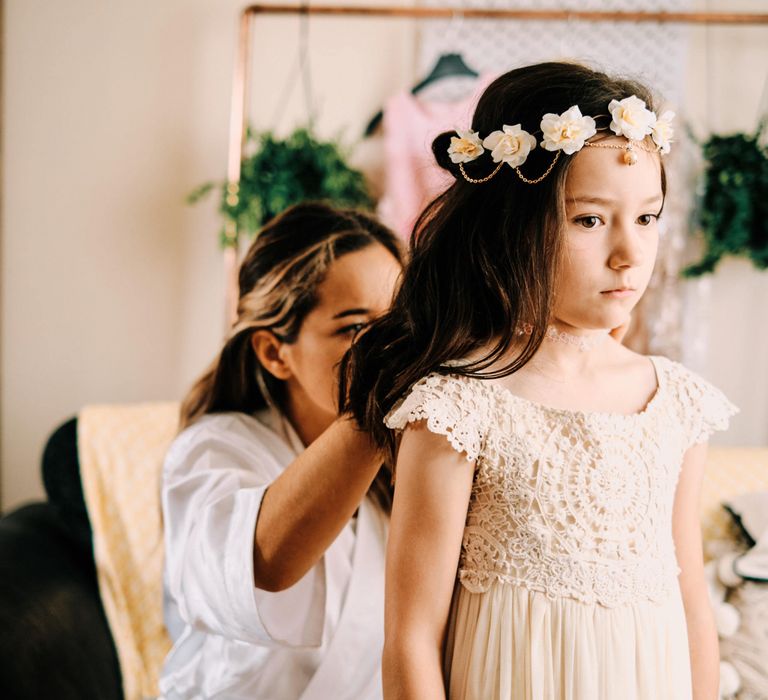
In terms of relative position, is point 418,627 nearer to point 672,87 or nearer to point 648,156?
point 648,156

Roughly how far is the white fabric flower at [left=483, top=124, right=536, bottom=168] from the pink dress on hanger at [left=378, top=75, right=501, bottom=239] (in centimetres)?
153

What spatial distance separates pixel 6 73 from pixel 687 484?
2.55 metres

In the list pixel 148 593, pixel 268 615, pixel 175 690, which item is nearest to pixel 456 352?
pixel 268 615

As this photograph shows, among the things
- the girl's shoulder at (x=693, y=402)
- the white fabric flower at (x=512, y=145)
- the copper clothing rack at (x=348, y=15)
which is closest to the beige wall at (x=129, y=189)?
the copper clothing rack at (x=348, y=15)

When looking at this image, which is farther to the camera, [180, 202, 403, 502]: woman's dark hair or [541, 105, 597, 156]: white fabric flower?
[180, 202, 403, 502]: woman's dark hair

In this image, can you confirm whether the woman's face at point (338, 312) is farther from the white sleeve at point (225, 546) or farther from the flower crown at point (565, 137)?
the flower crown at point (565, 137)

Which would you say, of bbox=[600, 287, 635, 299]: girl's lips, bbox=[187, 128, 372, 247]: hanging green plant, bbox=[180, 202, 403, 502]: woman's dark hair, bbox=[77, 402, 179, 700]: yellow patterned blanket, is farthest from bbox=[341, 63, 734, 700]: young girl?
bbox=[187, 128, 372, 247]: hanging green plant

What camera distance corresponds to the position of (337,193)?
91.4 inches

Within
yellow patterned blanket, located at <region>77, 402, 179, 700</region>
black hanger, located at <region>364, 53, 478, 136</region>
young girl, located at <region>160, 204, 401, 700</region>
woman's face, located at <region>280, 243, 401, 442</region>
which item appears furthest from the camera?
black hanger, located at <region>364, 53, 478, 136</region>

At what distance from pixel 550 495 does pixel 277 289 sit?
66cm

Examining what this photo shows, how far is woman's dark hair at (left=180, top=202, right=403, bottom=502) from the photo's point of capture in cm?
133

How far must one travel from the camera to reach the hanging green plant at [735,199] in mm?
2273

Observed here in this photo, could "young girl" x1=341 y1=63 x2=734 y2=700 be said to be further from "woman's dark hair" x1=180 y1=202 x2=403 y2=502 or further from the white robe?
"woman's dark hair" x1=180 y1=202 x2=403 y2=502

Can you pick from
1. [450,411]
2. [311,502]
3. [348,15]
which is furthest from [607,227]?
[348,15]
